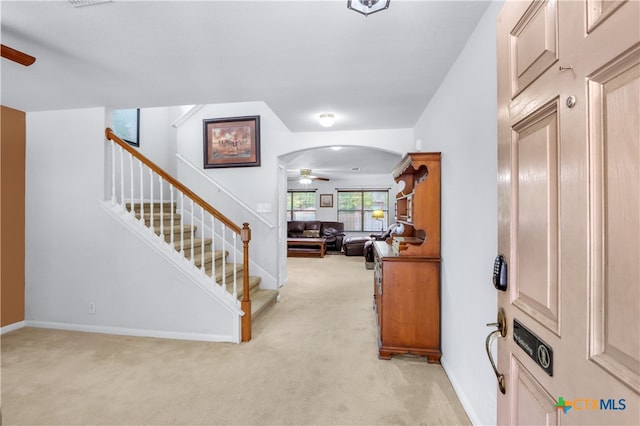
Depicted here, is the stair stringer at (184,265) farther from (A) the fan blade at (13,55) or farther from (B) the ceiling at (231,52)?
(A) the fan blade at (13,55)

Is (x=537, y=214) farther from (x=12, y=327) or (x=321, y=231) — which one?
(x=321, y=231)

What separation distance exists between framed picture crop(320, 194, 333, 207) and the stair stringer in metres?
7.00

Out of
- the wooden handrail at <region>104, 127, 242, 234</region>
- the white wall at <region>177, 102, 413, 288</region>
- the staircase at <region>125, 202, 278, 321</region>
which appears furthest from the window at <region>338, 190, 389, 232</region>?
the wooden handrail at <region>104, 127, 242, 234</region>

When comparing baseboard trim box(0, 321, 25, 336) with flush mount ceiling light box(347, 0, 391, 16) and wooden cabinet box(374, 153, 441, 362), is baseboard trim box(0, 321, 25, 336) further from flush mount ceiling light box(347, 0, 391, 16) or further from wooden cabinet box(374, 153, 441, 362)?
flush mount ceiling light box(347, 0, 391, 16)

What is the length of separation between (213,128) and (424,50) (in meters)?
3.34

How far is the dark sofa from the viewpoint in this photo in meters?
8.52

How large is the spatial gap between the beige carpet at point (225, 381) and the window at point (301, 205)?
6775 mm

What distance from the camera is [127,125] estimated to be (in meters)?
4.14

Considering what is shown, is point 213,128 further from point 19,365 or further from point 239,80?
point 19,365

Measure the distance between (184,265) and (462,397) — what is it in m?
2.58

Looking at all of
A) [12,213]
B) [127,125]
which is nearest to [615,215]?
[12,213]

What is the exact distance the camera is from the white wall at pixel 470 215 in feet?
4.97

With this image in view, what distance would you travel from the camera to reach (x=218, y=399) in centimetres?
197

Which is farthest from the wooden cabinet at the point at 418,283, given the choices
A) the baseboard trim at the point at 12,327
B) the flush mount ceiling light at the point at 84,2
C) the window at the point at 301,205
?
the window at the point at 301,205
